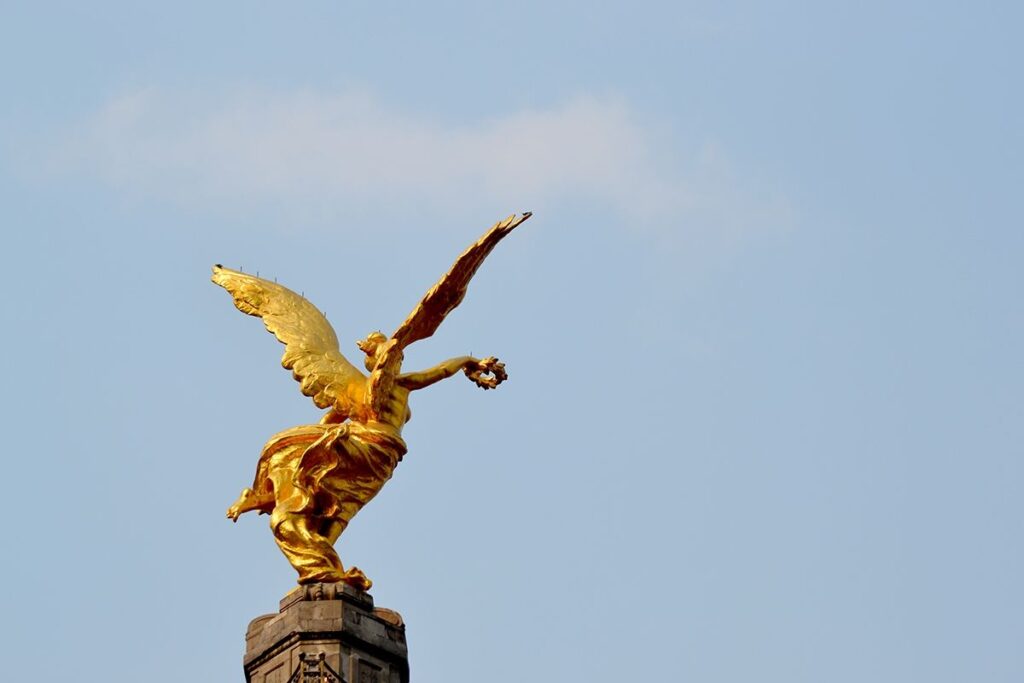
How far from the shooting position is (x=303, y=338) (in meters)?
62.6

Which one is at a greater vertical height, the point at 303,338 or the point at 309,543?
the point at 303,338

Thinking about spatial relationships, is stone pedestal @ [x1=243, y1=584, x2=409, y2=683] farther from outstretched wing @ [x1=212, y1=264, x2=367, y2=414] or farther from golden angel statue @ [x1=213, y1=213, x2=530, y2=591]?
outstretched wing @ [x1=212, y1=264, x2=367, y2=414]

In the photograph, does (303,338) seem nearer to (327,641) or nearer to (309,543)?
(309,543)

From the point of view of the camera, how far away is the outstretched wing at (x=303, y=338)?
61750 mm

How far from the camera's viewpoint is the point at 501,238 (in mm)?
62062

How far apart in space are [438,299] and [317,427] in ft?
8.90

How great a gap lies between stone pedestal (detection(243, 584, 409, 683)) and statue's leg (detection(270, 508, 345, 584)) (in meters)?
0.28

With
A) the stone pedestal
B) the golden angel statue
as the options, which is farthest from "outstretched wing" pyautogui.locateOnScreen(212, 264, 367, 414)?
the stone pedestal

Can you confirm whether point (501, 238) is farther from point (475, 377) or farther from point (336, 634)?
point (336, 634)

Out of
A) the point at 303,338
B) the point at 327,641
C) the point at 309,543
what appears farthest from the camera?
the point at 303,338

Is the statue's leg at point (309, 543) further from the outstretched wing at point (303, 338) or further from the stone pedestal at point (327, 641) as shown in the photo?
the outstretched wing at point (303, 338)

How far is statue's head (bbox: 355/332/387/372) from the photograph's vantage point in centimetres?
6184

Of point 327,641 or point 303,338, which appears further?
point 303,338

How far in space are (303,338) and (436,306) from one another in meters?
2.08
